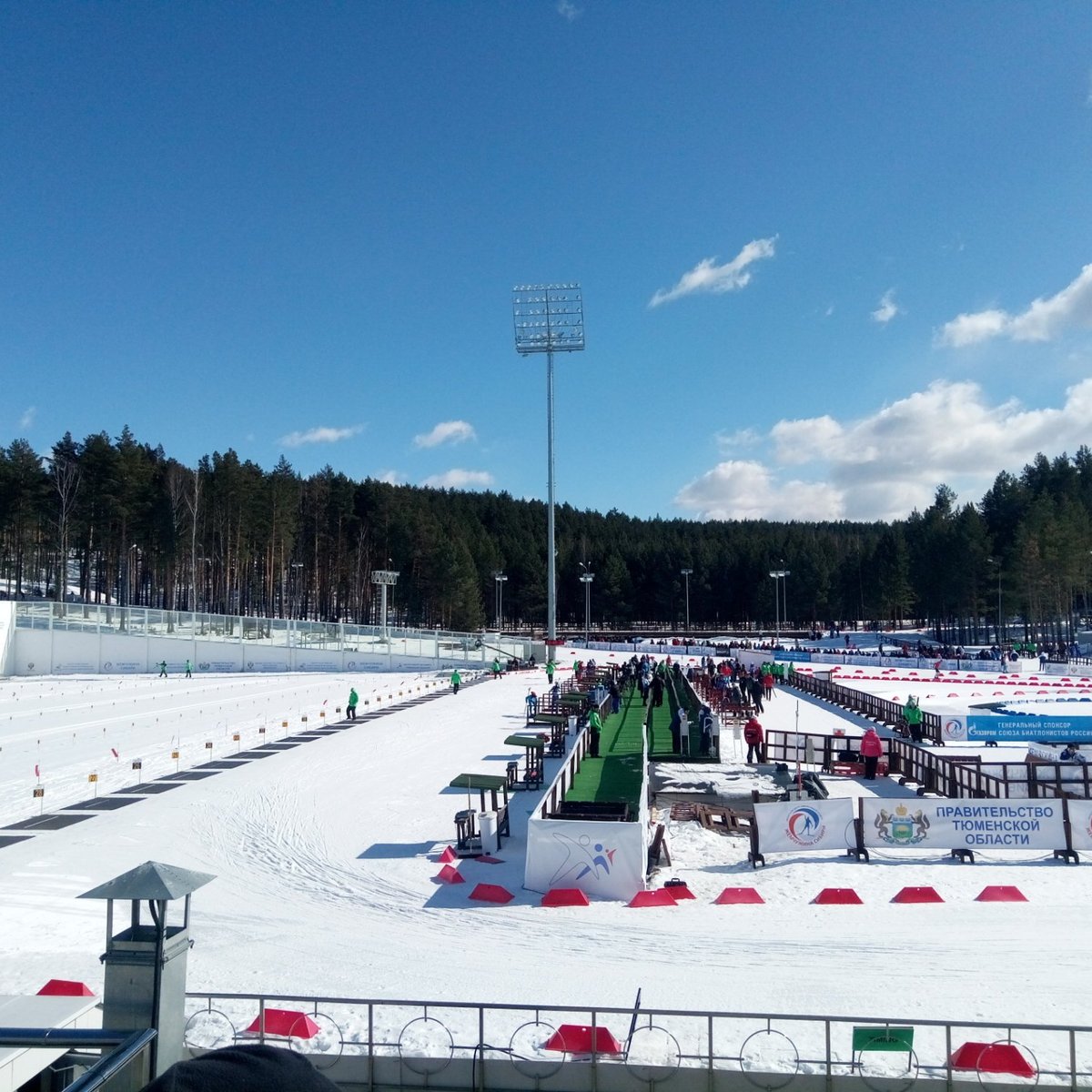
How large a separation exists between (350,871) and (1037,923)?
9.70 metres

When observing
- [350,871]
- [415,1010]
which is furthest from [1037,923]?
[350,871]

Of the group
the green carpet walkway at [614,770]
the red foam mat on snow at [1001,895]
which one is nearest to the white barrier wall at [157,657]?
the green carpet walkway at [614,770]

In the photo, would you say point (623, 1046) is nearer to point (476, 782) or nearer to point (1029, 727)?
point (476, 782)

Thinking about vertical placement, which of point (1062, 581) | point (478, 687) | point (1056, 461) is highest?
point (1056, 461)

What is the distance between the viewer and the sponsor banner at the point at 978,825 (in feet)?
46.7

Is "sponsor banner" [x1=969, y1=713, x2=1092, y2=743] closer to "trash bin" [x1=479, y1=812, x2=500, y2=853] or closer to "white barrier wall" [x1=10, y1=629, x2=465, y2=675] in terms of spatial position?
"trash bin" [x1=479, y1=812, x2=500, y2=853]

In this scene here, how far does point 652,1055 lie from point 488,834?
7.97 metres

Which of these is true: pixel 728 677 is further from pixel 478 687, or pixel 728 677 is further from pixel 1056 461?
pixel 1056 461

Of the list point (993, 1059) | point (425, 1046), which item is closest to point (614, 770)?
point (425, 1046)

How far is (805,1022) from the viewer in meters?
7.97

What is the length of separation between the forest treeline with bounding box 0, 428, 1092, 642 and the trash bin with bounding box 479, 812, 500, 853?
190ft

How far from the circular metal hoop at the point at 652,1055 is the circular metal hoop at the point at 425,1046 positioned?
1483mm

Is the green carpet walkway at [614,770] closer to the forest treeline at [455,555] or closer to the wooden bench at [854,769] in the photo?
the wooden bench at [854,769]

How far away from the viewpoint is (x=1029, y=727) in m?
24.3
